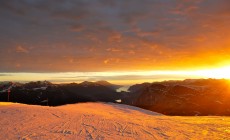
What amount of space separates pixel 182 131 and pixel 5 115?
54.4ft

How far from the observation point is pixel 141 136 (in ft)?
54.5

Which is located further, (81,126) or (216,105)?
(216,105)

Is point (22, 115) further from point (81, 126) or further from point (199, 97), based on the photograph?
point (199, 97)

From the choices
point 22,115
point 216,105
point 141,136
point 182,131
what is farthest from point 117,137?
point 216,105

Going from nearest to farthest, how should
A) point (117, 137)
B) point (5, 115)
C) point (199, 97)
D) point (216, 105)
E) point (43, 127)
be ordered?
1. point (117, 137)
2. point (43, 127)
3. point (5, 115)
4. point (216, 105)
5. point (199, 97)

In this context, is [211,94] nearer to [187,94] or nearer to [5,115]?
[187,94]

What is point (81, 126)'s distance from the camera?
1955cm

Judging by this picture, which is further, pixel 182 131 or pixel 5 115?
pixel 5 115

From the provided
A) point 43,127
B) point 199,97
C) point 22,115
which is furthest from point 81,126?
point 199,97

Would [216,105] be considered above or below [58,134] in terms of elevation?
below

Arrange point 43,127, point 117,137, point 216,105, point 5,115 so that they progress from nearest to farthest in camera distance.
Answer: point 117,137, point 43,127, point 5,115, point 216,105

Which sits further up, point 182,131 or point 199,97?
point 182,131

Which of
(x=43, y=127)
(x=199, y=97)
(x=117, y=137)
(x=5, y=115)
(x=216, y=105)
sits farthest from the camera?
(x=199, y=97)

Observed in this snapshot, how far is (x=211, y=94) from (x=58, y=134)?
620ft
